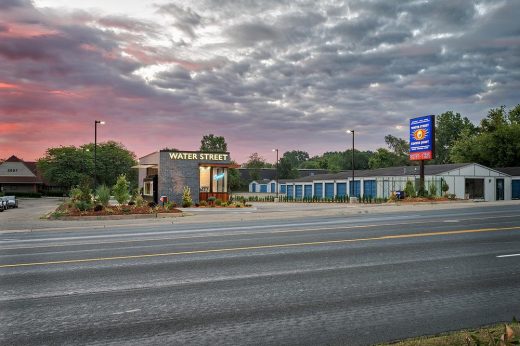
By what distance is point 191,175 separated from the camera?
1678 inches

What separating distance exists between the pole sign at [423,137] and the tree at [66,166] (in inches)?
2279

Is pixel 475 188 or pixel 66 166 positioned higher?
pixel 66 166

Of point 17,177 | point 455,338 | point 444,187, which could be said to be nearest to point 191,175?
point 444,187

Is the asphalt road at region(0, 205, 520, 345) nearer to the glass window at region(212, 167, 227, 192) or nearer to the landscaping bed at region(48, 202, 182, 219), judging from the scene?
the landscaping bed at region(48, 202, 182, 219)

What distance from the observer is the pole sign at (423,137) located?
42688mm

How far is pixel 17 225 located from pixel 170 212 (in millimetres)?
8558

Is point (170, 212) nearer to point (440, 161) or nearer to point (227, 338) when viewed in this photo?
point (227, 338)

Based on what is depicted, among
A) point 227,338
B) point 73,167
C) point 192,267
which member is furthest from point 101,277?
point 73,167

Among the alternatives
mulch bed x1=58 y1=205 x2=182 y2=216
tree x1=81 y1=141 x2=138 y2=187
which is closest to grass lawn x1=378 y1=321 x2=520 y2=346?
mulch bed x1=58 y1=205 x2=182 y2=216

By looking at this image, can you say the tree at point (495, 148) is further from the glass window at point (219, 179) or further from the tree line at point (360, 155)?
the glass window at point (219, 179)

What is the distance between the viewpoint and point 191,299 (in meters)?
7.16

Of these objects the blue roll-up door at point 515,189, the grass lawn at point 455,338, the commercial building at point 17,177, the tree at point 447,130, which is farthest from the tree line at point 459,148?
the grass lawn at point 455,338

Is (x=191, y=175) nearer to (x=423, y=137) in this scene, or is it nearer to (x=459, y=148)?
(x=423, y=137)

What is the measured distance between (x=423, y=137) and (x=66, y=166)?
212ft
